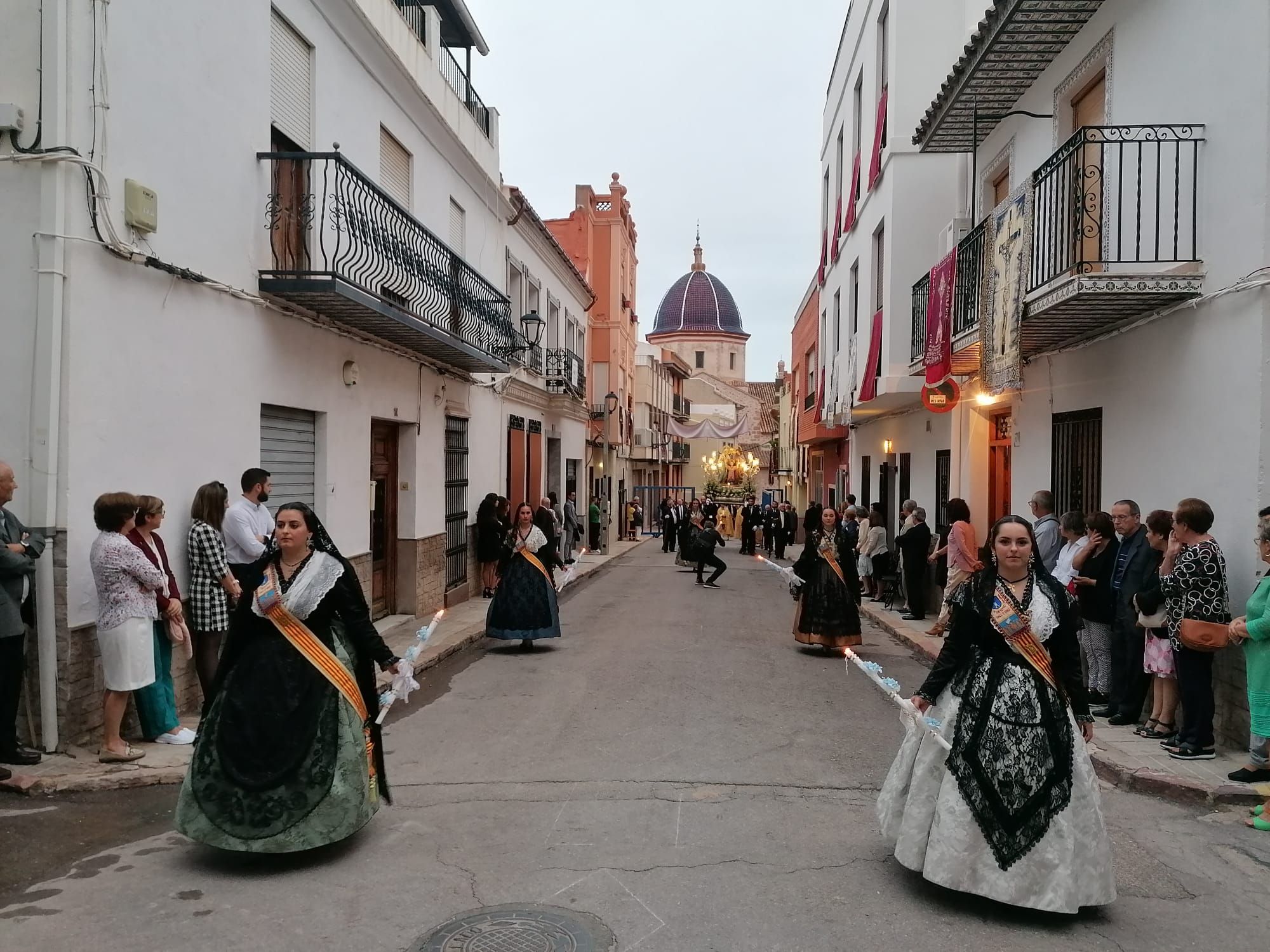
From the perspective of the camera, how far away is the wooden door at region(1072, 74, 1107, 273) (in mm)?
8227

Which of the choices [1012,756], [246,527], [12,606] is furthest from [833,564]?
[12,606]

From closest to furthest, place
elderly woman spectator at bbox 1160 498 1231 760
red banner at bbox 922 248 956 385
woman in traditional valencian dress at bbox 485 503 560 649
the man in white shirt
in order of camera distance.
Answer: elderly woman spectator at bbox 1160 498 1231 760 → the man in white shirt → woman in traditional valencian dress at bbox 485 503 560 649 → red banner at bbox 922 248 956 385

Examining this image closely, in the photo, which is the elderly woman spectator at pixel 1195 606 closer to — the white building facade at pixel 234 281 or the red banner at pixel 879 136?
the white building facade at pixel 234 281

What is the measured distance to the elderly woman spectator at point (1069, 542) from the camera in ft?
27.6

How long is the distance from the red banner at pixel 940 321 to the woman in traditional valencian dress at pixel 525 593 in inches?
215

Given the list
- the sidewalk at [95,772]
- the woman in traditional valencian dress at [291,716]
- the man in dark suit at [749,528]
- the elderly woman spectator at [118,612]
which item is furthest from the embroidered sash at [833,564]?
the man in dark suit at [749,528]

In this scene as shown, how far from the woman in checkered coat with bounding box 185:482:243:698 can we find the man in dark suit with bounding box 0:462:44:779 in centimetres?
138

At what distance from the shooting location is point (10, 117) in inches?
236

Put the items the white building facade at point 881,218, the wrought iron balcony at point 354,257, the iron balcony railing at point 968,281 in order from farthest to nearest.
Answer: the white building facade at point 881,218
the iron balcony railing at point 968,281
the wrought iron balcony at point 354,257

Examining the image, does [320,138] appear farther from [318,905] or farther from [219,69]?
[318,905]

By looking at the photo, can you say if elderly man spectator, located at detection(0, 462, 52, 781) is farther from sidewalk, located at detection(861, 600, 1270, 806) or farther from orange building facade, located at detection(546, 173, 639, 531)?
orange building facade, located at detection(546, 173, 639, 531)

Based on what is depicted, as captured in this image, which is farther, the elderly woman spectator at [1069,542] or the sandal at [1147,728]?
the elderly woman spectator at [1069,542]

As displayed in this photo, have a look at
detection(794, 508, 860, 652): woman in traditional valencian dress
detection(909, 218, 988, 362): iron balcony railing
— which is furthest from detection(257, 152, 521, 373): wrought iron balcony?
detection(909, 218, 988, 362): iron balcony railing

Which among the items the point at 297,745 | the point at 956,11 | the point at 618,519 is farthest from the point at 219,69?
the point at 618,519
